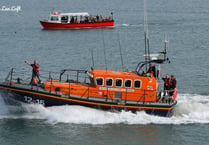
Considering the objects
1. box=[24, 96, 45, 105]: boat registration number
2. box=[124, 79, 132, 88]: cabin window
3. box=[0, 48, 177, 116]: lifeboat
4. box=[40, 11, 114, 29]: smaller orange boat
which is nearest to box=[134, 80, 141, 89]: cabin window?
box=[0, 48, 177, 116]: lifeboat

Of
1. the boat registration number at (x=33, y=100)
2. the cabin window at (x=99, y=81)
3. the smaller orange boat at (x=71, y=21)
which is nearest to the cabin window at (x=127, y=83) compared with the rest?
the cabin window at (x=99, y=81)

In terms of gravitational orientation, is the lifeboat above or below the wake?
above

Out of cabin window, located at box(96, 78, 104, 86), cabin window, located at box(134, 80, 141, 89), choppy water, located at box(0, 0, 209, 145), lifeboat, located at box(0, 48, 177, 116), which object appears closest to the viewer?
choppy water, located at box(0, 0, 209, 145)

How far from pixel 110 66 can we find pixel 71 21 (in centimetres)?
2617

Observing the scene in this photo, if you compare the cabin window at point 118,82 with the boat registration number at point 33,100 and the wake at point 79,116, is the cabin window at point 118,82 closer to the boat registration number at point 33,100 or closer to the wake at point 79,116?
the wake at point 79,116

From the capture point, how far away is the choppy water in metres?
20.6

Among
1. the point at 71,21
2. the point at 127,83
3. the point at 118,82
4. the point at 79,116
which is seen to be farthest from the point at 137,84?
the point at 71,21

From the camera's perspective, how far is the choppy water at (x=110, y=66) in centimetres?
2059

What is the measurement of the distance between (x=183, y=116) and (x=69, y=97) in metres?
6.21

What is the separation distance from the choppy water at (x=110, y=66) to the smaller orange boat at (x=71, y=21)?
1.48 meters

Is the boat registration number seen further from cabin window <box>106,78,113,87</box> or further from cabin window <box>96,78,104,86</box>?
cabin window <box>106,78,113,87</box>

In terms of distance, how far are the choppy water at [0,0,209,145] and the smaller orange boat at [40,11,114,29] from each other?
4.84ft

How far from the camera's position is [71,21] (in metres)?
59.9

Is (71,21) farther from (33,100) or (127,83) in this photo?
(127,83)
